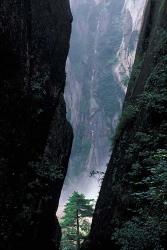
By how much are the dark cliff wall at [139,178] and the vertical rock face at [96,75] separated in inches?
1531

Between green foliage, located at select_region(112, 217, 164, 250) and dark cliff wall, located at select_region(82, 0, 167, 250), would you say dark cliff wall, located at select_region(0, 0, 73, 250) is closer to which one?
dark cliff wall, located at select_region(82, 0, 167, 250)

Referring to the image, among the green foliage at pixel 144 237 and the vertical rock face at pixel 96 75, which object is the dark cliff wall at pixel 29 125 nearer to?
the green foliage at pixel 144 237

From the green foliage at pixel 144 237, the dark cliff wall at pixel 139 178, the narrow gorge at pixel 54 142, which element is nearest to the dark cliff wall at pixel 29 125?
the narrow gorge at pixel 54 142

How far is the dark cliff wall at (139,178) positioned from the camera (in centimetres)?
652

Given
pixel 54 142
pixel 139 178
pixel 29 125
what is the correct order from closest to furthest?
pixel 139 178, pixel 29 125, pixel 54 142

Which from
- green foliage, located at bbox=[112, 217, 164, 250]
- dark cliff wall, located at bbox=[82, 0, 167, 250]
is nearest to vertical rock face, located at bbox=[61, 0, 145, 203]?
dark cliff wall, located at bbox=[82, 0, 167, 250]

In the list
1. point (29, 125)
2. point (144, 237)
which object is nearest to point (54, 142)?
point (29, 125)

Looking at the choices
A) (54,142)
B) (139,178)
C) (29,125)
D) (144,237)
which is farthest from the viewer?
(54,142)

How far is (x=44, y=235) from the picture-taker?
12.6m

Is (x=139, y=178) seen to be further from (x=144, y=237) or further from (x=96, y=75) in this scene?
(x=96, y=75)

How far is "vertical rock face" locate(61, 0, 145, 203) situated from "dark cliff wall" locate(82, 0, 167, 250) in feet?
128

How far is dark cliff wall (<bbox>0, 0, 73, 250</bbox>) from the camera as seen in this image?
30.9ft

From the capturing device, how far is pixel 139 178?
961cm

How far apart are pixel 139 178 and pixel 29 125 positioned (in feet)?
12.3
